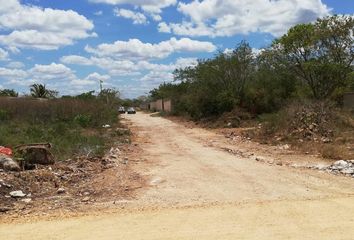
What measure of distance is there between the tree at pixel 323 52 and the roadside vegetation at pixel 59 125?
42.4ft

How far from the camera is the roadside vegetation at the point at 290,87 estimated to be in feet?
72.0

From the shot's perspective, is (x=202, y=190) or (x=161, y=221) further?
(x=202, y=190)

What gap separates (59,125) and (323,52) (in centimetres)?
1646

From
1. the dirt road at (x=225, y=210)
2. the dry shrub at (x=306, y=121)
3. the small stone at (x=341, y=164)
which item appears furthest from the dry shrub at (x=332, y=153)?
the dry shrub at (x=306, y=121)

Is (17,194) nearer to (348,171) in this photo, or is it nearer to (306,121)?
(348,171)

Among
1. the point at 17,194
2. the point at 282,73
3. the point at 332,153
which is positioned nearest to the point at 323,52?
the point at 282,73

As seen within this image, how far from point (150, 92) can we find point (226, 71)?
6743 cm

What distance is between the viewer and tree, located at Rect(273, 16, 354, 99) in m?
29.2

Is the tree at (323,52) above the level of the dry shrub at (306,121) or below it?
above

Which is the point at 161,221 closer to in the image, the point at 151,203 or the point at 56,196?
the point at 151,203

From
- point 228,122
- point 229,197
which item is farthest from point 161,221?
point 228,122

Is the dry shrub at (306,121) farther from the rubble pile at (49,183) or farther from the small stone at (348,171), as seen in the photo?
the rubble pile at (49,183)

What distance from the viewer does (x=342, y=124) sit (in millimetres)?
22469

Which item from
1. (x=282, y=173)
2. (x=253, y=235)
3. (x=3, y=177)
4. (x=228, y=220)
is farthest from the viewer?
(x=282, y=173)
